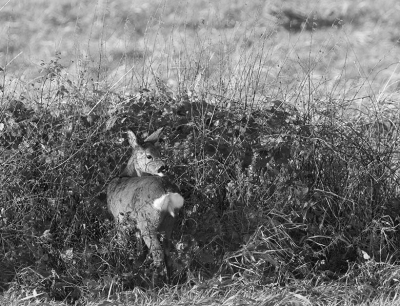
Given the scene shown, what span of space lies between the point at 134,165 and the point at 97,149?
0.40 metres

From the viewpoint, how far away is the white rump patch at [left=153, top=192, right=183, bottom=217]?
525cm

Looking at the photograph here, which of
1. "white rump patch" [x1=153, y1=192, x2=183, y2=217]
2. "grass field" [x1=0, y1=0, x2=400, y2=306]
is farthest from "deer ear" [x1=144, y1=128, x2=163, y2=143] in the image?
"white rump patch" [x1=153, y1=192, x2=183, y2=217]

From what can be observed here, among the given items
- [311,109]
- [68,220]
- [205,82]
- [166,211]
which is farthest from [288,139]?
[68,220]

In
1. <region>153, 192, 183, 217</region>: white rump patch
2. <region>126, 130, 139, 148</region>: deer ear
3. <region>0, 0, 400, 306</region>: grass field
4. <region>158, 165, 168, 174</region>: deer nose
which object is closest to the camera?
<region>153, 192, 183, 217</region>: white rump patch

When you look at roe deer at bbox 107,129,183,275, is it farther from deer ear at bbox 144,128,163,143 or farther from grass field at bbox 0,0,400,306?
grass field at bbox 0,0,400,306

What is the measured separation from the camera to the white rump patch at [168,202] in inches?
207

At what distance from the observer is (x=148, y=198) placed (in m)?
5.34

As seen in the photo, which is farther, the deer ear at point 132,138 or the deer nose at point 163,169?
the deer ear at point 132,138

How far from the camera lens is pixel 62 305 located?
516 centimetres

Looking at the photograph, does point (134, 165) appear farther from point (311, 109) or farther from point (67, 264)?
point (311, 109)

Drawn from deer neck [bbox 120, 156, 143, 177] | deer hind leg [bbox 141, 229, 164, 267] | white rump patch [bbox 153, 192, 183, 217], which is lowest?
deer hind leg [bbox 141, 229, 164, 267]

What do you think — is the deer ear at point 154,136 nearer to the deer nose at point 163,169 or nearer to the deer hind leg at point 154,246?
the deer nose at point 163,169

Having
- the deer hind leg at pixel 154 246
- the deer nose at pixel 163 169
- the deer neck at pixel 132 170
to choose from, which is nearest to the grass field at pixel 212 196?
the deer hind leg at pixel 154 246

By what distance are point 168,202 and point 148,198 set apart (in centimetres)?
15
